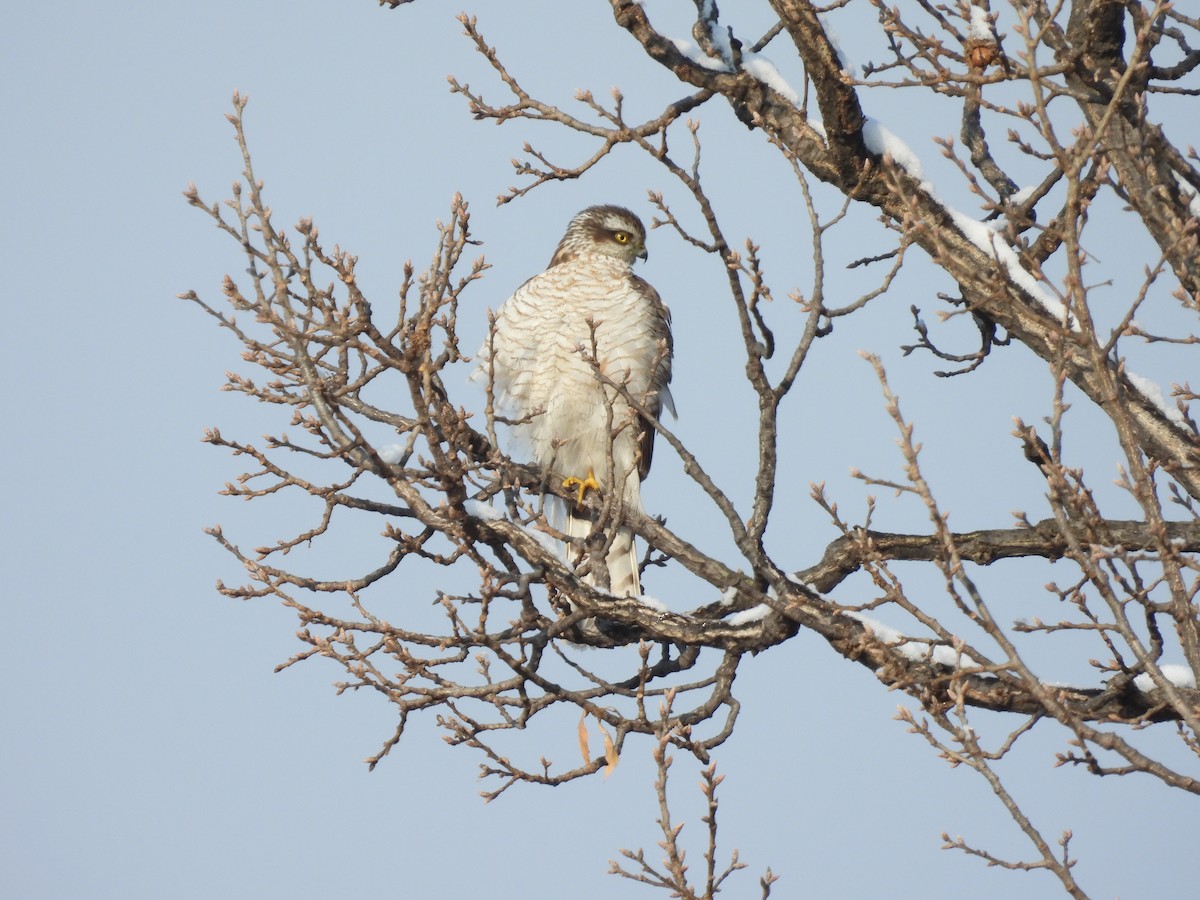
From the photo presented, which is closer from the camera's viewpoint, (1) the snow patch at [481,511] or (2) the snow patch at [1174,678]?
(2) the snow patch at [1174,678]

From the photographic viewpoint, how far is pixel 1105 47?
470 cm

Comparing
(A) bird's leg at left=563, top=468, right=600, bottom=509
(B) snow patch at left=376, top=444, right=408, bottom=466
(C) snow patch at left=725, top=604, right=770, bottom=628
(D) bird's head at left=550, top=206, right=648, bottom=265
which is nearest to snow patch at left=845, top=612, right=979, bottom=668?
(C) snow patch at left=725, top=604, right=770, bottom=628

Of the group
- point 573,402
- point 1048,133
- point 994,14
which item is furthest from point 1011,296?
point 573,402

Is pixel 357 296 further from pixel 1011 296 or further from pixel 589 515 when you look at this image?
pixel 589 515

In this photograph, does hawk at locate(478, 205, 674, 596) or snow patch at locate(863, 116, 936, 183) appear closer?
snow patch at locate(863, 116, 936, 183)

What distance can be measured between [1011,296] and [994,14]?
1177mm

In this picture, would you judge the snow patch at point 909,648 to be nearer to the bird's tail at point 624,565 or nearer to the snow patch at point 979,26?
the snow patch at point 979,26

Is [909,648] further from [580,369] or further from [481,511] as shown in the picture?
[580,369]

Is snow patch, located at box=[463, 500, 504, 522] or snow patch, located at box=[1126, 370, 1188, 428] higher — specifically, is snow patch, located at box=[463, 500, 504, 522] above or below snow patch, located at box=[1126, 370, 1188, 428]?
below

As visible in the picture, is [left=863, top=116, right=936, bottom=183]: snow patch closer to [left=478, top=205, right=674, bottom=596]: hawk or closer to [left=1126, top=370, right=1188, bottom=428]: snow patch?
[left=1126, top=370, right=1188, bottom=428]: snow patch

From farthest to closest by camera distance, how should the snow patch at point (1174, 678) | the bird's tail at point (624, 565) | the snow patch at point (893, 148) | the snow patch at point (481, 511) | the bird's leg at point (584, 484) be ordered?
the bird's tail at point (624, 565) → the bird's leg at point (584, 484) → the snow patch at point (893, 148) → the snow patch at point (481, 511) → the snow patch at point (1174, 678)

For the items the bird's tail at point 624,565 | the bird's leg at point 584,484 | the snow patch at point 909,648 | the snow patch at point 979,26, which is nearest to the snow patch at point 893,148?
the snow patch at point 979,26

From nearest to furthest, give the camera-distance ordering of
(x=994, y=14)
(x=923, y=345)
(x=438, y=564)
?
1. (x=994, y=14)
2. (x=438, y=564)
3. (x=923, y=345)

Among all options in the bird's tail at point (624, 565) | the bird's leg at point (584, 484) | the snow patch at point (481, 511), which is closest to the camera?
the snow patch at point (481, 511)
